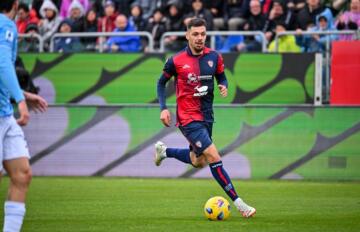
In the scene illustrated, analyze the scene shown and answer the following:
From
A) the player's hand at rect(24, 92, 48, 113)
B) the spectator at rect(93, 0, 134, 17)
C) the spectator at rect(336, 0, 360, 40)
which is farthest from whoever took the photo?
the spectator at rect(93, 0, 134, 17)

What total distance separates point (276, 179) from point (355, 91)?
2.58 m

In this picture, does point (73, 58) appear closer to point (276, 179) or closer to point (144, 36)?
point (144, 36)

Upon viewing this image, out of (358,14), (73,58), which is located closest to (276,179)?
(358,14)

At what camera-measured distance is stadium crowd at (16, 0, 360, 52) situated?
773 inches

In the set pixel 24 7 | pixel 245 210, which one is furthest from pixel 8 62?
pixel 24 7

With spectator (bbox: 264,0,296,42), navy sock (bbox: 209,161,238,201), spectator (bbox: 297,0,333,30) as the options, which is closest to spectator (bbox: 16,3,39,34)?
spectator (bbox: 264,0,296,42)

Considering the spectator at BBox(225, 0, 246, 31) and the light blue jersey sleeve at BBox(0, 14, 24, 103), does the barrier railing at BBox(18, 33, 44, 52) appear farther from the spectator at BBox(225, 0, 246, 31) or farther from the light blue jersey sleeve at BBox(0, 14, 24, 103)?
the light blue jersey sleeve at BBox(0, 14, 24, 103)

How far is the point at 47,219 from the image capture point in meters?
11.3

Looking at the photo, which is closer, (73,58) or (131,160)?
(131,160)

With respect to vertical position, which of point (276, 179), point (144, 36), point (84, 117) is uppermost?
point (144, 36)

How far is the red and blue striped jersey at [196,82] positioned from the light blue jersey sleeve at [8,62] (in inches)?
175

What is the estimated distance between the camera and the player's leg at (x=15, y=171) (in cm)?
843

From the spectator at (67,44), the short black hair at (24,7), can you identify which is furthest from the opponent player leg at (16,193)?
the short black hair at (24,7)

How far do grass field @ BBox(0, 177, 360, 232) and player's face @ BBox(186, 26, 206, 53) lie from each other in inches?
93.1
